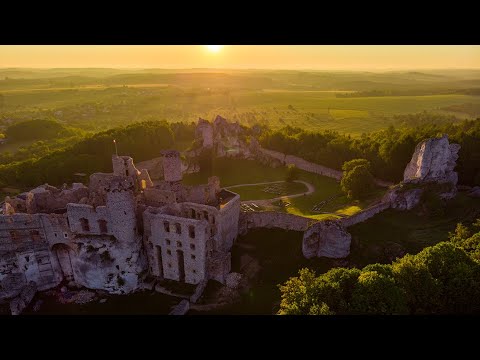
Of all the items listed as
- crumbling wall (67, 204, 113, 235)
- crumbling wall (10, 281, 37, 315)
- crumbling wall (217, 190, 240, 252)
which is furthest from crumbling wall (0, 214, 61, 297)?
crumbling wall (217, 190, 240, 252)

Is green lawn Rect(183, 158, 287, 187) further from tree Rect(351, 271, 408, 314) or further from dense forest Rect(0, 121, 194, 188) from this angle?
tree Rect(351, 271, 408, 314)

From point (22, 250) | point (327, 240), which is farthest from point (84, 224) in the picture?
point (327, 240)

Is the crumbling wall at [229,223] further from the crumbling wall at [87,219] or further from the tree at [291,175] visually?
the tree at [291,175]

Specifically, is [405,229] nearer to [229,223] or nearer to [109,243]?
[229,223]

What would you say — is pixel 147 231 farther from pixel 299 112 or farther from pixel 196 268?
pixel 299 112

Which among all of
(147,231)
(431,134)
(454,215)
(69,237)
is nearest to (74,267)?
(69,237)

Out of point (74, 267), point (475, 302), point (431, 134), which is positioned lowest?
point (74, 267)

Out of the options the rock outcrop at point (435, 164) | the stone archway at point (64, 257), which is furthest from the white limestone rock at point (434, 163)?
the stone archway at point (64, 257)
